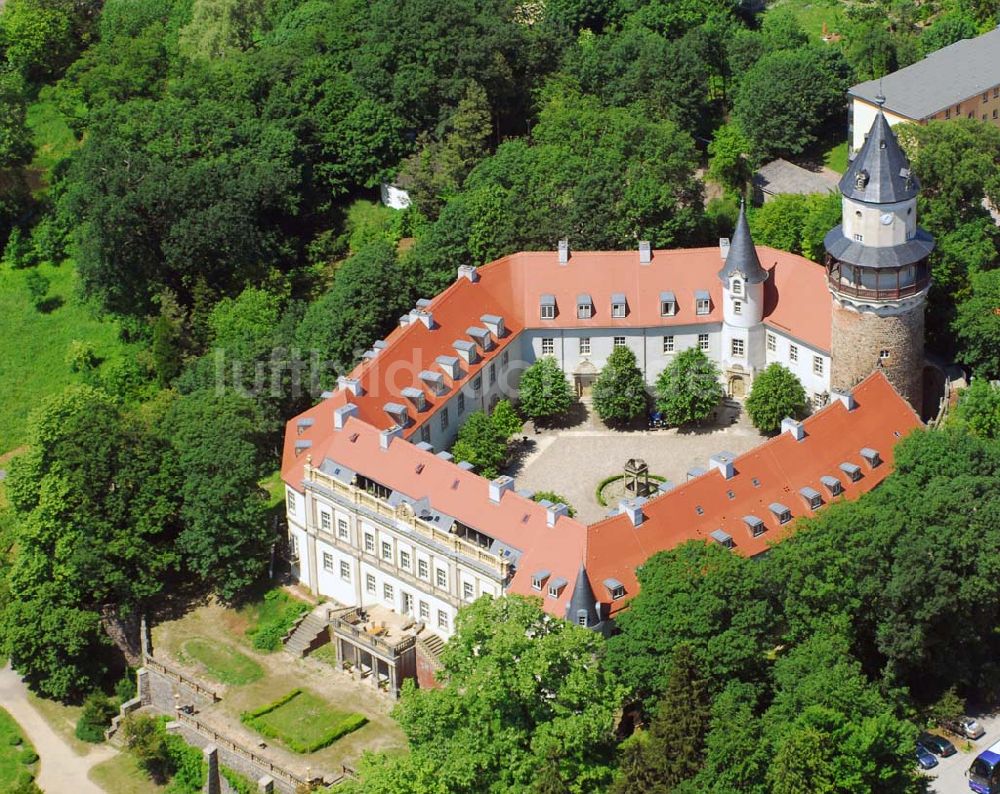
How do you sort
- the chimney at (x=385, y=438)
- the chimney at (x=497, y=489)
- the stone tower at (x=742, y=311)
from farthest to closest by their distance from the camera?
1. the stone tower at (x=742, y=311)
2. the chimney at (x=385, y=438)
3. the chimney at (x=497, y=489)

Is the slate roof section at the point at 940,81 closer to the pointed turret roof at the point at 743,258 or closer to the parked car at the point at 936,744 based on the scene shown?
the pointed turret roof at the point at 743,258

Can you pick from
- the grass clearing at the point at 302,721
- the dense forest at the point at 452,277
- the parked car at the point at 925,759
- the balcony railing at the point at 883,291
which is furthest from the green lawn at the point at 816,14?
the grass clearing at the point at 302,721

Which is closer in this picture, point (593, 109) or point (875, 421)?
point (875, 421)

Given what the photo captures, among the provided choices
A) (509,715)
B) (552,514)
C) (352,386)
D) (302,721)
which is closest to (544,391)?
(352,386)

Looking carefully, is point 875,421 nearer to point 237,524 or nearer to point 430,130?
point 237,524

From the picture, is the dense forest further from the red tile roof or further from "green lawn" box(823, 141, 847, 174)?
the red tile roof

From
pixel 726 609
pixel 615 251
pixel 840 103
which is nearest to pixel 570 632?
pixel 726 609
